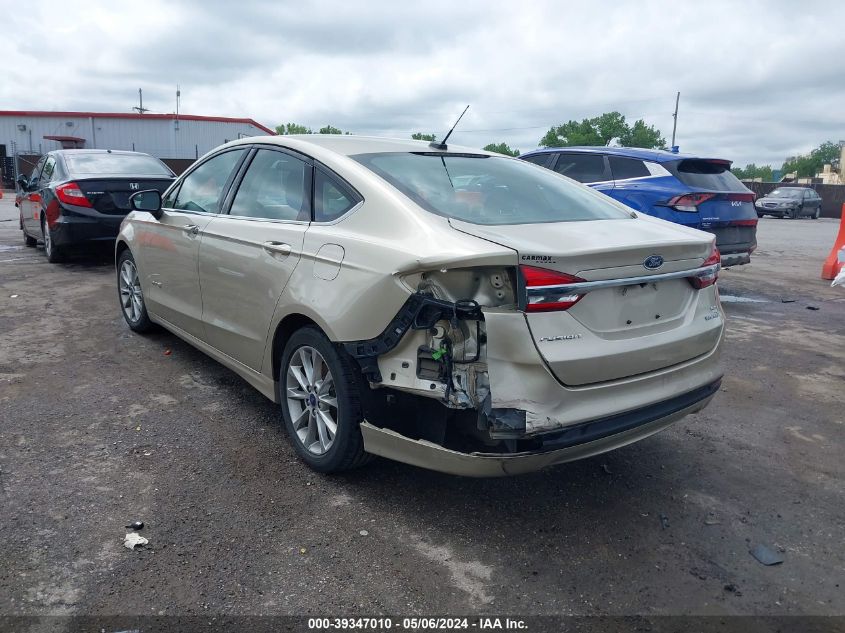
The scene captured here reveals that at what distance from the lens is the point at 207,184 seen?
4781 millimetres

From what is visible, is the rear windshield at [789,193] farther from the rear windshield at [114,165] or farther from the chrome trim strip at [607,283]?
the chrome trim strip at [607,283]

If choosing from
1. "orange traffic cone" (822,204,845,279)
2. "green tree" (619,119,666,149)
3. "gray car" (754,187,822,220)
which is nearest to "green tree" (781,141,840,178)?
"green tree" (619,119,666,149)

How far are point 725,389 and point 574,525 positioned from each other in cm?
240

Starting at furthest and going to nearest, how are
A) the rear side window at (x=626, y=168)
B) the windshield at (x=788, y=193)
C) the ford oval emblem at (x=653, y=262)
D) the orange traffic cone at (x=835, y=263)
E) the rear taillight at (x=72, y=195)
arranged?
1. the windshield at (x=788, y=193)
2. the orange traffic cone at (x=835, y=263)
3. the rear taillight at (x=72, y=195)
4. the rear side window at (x=626, y=168)
5. the ford oval emblem at (x=653, y=262)

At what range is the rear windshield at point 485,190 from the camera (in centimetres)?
330

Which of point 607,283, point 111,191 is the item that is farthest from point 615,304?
point 111,191

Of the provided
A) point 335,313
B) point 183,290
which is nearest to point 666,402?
point 335,313

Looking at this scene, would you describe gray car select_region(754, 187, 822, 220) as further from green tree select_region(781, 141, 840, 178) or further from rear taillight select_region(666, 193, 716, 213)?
green tree select_region(781, 141, 840, 178)

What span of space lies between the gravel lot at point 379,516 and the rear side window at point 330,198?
1297 millimetres

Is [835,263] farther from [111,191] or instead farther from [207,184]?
[111,191]

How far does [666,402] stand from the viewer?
10.4 feet

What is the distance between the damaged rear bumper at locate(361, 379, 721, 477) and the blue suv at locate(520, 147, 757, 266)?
5045 millimetres

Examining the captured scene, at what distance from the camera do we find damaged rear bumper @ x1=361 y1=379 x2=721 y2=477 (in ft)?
9.14

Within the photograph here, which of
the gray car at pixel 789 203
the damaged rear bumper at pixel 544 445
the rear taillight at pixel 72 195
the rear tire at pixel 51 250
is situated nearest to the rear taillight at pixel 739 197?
the damaged rear bumper at pixel 544 445
